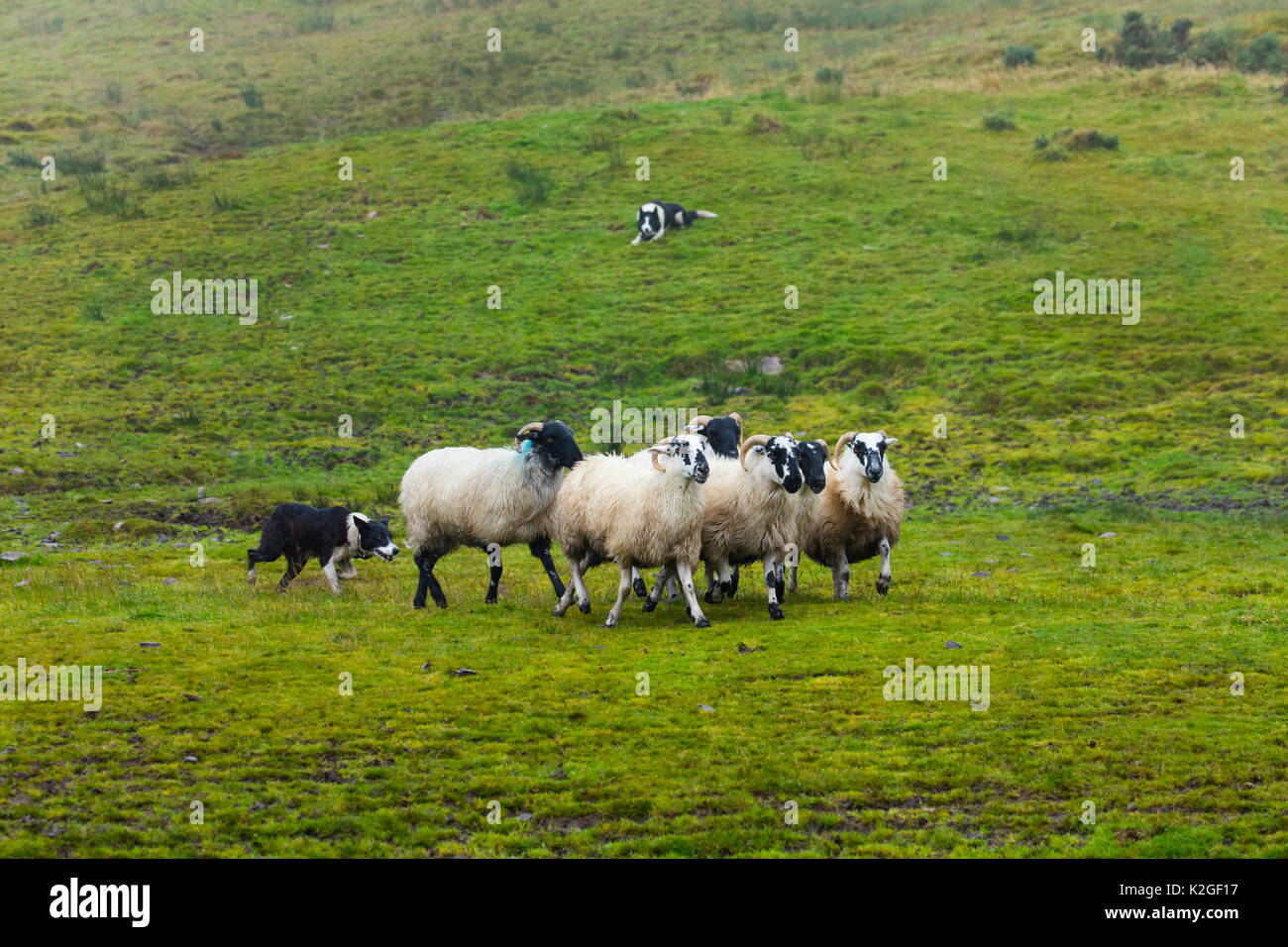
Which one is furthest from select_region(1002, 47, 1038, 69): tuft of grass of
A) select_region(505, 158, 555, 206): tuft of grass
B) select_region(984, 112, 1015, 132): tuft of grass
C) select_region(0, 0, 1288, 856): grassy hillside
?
select_region(505, 158, 555, 206): tuft of grass

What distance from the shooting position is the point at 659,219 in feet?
118

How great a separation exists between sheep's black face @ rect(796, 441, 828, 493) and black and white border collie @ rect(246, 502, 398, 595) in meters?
6.21

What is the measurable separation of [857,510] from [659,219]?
832 inches

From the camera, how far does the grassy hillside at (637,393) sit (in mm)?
9648

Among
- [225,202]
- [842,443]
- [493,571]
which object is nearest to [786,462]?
[842,443]

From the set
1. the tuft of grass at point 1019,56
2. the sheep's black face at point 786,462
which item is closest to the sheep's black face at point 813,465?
the sheep's black face at point 786,462

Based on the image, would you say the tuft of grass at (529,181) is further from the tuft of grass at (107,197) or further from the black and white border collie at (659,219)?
the tuft of grass at (107,197)

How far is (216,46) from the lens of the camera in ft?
194

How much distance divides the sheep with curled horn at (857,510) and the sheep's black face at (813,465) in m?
0.66

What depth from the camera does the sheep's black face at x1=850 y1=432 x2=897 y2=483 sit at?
16156 millimetres

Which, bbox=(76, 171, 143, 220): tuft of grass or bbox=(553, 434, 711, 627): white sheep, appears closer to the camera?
bbox=(553, 434, 711, 627): white sheep

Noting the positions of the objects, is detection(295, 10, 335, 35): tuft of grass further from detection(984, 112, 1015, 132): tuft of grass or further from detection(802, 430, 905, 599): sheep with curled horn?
detection(802, 430, 905, 599): sheep with curled horn

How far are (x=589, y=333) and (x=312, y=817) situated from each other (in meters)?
22.9
